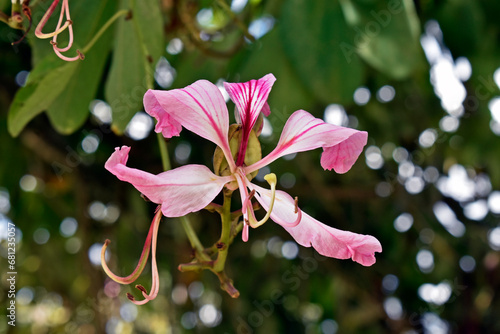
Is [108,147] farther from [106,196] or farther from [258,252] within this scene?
[258,252]

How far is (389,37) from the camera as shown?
3.19 feet

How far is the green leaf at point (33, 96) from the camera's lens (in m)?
0.78

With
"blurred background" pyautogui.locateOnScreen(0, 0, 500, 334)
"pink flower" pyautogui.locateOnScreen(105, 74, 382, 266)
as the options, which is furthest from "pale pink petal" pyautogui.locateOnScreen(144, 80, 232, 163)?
"blurred background" pyautogui.locateOnScreen(0, 0, 500, 334)

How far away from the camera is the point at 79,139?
5.56ft

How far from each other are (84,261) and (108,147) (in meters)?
0.37

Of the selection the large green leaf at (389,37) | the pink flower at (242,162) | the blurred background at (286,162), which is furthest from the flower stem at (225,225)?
the large green leaf at (389,37)

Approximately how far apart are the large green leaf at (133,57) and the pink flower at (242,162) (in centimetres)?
28

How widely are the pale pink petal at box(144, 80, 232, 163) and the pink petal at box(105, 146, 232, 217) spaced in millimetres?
42

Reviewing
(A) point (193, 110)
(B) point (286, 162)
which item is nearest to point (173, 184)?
(A) point (193, 110)

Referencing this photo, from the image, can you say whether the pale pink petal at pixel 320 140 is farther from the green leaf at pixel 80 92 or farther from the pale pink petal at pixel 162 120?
the green leaf at pixel 80 92

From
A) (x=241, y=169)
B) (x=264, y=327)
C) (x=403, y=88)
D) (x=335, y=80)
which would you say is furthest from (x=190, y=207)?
(x=264, y=327)

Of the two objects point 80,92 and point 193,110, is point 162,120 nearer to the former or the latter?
point 193,110

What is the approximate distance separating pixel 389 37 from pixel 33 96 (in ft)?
1.86

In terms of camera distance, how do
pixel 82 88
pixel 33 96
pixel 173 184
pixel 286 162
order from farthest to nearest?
pixel 286 162
pixel 82 88
pixel 33 96
pixel 173 184
